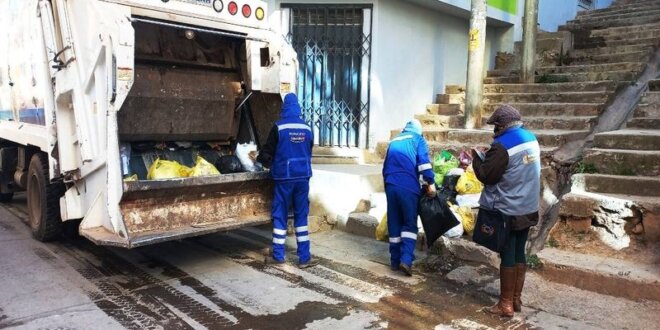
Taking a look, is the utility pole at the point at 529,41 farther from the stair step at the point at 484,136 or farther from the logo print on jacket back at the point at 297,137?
the logo print on jacket back at the point at 297,137

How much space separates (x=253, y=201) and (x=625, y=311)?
3320 millimetres

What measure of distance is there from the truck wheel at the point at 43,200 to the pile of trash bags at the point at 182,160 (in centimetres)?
89

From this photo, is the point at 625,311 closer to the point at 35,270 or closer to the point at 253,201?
the point at 253,201

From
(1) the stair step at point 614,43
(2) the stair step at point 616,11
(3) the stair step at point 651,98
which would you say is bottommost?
(3) the stair step at point 651,98

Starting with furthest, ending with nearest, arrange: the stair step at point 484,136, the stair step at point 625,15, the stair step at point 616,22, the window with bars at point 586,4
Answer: the window with bars at point 586,4
the stair step at point 625,15
the stair step at point 616,22
the stair step at point 484,136

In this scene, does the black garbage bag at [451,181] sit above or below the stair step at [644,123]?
below

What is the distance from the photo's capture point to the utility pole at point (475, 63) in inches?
303

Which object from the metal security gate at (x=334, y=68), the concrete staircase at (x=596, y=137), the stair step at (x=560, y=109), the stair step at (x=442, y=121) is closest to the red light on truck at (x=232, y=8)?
the concrete staircase at (x=596, y=137)

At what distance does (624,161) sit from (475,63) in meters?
3.12

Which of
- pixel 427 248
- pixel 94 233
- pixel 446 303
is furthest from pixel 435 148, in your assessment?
pixel 94 233

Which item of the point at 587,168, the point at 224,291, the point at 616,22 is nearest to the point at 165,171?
the point at 224,291

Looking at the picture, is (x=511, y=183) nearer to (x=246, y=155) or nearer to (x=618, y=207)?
(x=618, y=207)

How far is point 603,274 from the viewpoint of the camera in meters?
4.24

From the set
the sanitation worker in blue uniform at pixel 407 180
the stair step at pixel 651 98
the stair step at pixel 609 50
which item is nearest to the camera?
the sanitation worker in blue uniform at pixel 407 180
